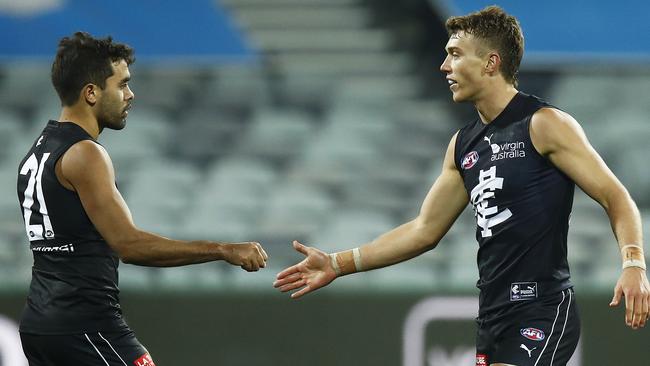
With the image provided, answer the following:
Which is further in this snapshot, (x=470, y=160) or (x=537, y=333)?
(x=470, y=160)

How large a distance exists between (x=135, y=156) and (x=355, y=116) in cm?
156

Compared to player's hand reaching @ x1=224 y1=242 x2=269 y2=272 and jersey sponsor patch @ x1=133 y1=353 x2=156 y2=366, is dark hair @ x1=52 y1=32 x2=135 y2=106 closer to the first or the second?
player's hand reaching @ x1=224 y1=242 x2=269 y2=272

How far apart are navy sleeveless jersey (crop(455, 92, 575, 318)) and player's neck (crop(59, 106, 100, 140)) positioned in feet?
4.75

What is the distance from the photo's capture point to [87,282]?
4066 millimetres

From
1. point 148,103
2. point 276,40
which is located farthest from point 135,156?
point 276,40

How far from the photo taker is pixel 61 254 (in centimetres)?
406

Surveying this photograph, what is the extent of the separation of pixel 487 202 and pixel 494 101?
1.38 feet

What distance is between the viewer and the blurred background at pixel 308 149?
7.03m

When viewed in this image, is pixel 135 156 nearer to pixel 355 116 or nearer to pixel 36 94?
pixel 36 94

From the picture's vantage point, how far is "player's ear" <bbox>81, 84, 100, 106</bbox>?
4.24 meters

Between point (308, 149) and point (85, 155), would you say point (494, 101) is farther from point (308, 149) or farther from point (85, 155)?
point (308, 149)

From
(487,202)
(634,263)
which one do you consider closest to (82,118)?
(487,202)

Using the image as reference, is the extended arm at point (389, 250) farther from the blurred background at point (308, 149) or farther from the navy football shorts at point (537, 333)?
the blurred background at point (308, 149)

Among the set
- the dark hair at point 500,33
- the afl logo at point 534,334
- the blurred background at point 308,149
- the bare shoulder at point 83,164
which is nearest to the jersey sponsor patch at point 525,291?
the afl logo at point 534,334
